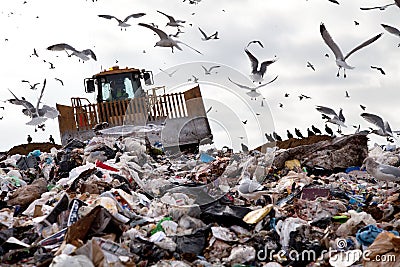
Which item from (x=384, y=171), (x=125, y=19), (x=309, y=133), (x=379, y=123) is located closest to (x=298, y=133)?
(x=309, y=133)

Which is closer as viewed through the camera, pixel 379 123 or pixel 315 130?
pixel 379 123

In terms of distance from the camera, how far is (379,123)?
273 inches

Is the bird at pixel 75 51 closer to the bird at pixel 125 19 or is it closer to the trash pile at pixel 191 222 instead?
the bird at pixel 125 19

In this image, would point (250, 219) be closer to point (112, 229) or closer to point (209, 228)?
point (209, 228)

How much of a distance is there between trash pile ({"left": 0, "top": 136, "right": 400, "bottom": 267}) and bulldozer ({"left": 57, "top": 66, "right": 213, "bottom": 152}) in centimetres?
502

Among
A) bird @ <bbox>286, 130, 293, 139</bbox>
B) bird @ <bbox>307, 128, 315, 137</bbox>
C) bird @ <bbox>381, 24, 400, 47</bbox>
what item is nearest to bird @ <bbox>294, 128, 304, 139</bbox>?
bird @ <bbox>307, 128, 315, 137</bbox>

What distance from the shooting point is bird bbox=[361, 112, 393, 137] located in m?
6.92

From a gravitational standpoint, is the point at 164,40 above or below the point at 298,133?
above

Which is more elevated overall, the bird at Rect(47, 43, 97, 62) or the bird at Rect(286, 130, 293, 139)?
the bird at Rect(47, 43, 97, 62)

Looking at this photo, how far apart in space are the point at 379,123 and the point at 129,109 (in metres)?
5.44

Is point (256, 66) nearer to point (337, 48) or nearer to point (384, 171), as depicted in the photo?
point (337, 48)

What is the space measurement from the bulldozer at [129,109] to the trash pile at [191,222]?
198 inches

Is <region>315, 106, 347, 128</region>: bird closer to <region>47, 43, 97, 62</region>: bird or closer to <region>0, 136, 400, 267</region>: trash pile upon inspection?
<region>0, 136, 400, 267</region>: trash pile

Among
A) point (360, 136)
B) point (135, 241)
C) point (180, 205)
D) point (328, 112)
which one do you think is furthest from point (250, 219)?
point (328, 112)
